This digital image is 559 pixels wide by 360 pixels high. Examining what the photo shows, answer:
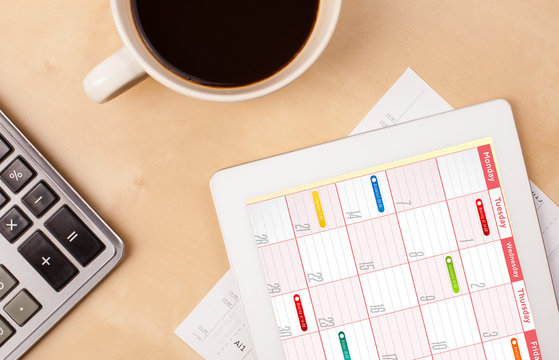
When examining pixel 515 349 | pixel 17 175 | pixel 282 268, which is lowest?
pixel 515 349

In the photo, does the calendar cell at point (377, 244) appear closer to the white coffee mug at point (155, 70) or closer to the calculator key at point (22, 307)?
the white coffee mug at point (155, 70)

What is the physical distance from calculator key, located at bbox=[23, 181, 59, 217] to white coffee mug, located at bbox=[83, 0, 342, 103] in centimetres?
11

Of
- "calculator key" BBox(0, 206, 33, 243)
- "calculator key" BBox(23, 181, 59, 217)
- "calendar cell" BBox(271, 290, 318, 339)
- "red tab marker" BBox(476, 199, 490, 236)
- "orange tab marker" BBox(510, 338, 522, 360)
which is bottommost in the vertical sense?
"orange tab marker" BBox(510, 338, 522, 360)

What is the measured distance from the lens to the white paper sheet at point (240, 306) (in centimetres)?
42

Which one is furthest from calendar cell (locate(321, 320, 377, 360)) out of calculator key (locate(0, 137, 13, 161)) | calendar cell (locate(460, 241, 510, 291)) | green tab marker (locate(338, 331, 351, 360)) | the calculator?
calculator key (locate(0, 137, 13, 161))

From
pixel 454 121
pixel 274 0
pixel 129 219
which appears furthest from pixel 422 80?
pixel 129 219

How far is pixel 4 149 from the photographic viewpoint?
393mm

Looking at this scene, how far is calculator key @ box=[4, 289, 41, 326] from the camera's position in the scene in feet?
1.30

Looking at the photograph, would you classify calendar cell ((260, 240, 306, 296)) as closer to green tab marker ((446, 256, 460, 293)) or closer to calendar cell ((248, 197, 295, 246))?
calendar cell ((248, 197, 295, 246))

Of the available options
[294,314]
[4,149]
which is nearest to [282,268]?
[294,314]

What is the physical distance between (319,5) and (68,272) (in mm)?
307

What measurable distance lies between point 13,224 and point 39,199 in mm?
30

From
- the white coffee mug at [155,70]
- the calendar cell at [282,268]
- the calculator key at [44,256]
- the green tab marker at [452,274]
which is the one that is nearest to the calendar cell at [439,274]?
the green tab marker at [452,274]

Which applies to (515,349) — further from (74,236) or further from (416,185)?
(74,236)
